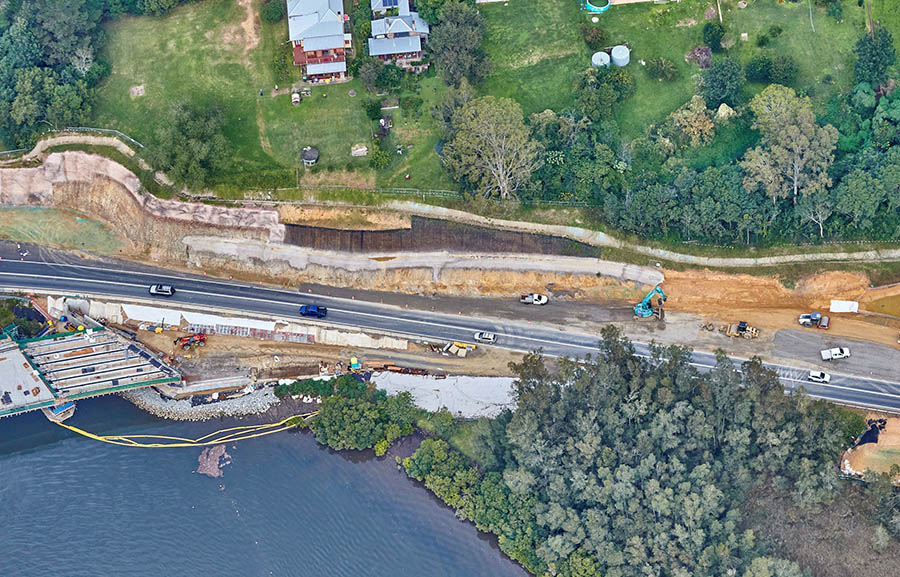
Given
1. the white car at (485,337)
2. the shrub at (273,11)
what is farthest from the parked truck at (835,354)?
the shrub at (273,11)

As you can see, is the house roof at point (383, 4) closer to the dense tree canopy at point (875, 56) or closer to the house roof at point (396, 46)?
the house roof at point (396, 46)

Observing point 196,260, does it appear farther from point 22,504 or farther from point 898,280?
point 898,280

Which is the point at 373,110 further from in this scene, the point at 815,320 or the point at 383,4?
the point at 815,320

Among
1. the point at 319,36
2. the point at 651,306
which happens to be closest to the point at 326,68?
the point at 319,36

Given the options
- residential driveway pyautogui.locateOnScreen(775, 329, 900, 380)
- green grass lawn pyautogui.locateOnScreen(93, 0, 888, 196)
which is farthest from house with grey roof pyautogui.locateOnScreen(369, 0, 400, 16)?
residential driveway pyautogui.locateOnScreen(775, 329, 900, 380)

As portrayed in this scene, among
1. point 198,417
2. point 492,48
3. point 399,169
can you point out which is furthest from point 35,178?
point 492,48

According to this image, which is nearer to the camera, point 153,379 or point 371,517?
point 371,517

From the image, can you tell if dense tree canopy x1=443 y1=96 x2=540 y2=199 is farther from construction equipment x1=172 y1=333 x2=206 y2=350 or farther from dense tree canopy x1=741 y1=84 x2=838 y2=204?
construction equipment x1=172 y1=333 x2=206 y2=350
